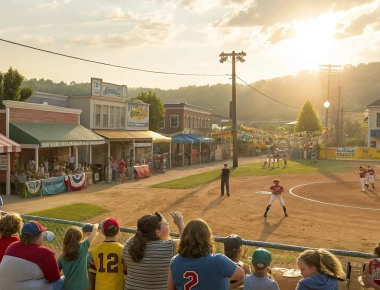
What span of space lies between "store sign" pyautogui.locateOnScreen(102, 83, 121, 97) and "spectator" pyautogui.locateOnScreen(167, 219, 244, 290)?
32.1m

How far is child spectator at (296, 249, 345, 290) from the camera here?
14.6 ft

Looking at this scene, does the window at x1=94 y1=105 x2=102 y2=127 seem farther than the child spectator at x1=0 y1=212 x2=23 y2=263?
Yes

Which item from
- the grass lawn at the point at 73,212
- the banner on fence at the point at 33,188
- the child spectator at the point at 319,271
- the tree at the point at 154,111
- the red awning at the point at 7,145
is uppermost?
the tree at the point at 154,111

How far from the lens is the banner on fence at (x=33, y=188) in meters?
23.8

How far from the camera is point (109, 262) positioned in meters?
5.34

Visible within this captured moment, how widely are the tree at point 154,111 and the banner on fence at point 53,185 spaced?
28.6 meters

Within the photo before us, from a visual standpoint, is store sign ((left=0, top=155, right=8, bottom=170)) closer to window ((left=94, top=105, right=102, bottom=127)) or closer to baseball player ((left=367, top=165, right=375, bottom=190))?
window ((left=94, top=105, right=102, bottom=127))

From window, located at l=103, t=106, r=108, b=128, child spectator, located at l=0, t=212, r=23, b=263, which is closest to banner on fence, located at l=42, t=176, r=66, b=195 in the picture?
window, located at l=103, t=106, r=108, b=128

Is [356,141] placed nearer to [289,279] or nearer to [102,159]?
[102,159]

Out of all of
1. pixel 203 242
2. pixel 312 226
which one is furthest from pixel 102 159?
pixel 203 242

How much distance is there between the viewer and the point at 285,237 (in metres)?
15.4

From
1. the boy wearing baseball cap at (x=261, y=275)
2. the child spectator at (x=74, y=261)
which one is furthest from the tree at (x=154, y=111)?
the boy wearing baseball cap at (x=261, y=275)

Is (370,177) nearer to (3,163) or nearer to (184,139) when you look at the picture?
(3,163)

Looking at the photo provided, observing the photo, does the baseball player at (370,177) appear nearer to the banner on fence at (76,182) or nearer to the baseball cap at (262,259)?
the banner on fence at (76,182)
